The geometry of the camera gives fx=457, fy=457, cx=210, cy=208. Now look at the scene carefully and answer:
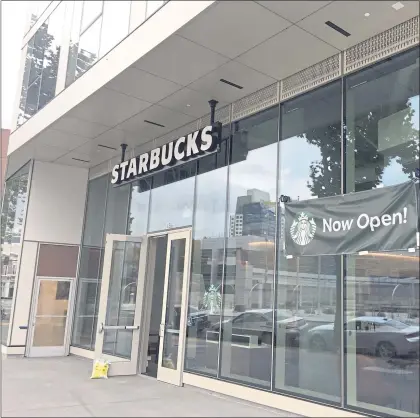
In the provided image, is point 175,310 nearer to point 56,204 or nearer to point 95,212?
point 95,212

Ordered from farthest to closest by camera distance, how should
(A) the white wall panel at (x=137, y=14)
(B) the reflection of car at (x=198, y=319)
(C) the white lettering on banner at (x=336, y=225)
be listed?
(B) the reflection of car at (x=198, y=319) < (A) the white wall panel at (x=137, y=14) < (C) the white lettering on banner at (x=336, y=225)

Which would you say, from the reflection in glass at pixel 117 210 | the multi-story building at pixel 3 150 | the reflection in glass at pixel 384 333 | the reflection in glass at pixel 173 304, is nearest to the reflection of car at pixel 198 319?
the reflection in glass at pixel 173 304

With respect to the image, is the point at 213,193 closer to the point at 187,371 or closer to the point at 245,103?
the point at 245,103

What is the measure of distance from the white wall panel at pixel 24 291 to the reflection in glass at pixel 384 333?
325 inches

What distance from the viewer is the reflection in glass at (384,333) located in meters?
5.21

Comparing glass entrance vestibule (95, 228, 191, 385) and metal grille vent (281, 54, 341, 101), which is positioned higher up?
metal grille vent (281, 54, 341, 101)

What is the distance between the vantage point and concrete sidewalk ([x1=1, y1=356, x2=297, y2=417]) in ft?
19.4

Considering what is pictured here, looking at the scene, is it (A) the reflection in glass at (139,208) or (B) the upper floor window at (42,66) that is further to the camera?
(B) the upper floor window at (42,66)

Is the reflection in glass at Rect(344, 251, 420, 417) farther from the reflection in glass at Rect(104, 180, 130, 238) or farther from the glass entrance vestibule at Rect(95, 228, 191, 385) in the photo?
the reflection in glass at Rect(104, 180, 130, 238)

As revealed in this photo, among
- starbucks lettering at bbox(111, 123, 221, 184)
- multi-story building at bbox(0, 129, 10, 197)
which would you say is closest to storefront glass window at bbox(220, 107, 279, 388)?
starbucks lettering at bbox(111, 123, 221, 184)

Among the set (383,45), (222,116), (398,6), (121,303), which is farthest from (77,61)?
(398,6)

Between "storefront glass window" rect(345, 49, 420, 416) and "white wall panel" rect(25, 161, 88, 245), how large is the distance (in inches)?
318

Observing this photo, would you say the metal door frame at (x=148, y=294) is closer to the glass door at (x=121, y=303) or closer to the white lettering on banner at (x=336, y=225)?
the glass door at (x=121, y=303)

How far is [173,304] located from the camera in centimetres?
842
